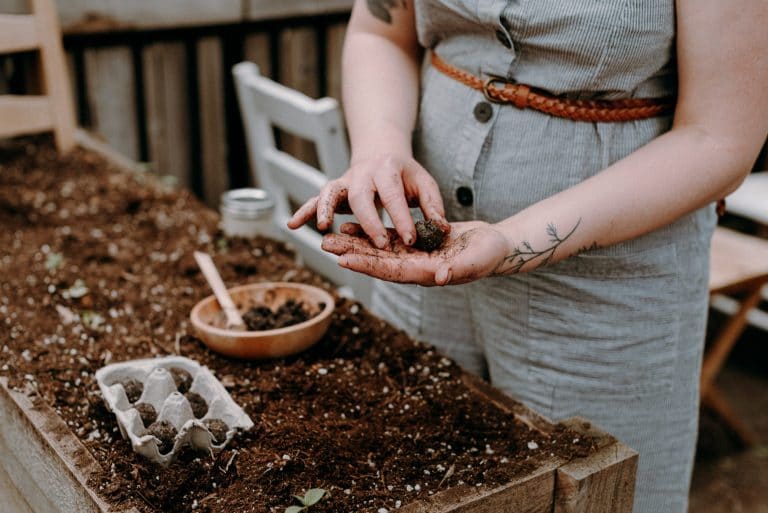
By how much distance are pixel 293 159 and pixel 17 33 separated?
0.96 m

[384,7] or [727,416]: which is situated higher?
[384,7]

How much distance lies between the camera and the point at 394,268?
1234mm

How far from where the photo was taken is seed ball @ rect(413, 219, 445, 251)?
1.30 m

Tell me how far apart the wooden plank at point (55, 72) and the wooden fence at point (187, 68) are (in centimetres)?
26

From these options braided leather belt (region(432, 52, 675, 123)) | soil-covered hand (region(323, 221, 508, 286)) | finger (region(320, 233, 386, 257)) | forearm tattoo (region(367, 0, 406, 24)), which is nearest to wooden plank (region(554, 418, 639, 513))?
soil-covered hand (region(323, 221, 508, 286))

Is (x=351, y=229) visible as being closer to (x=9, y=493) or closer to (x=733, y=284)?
(x=9, y=493)

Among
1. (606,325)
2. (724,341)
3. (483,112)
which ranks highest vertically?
(483,112)

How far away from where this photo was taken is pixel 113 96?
3.54 metres

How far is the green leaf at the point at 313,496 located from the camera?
118cm

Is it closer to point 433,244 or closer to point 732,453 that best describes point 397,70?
point 433,244

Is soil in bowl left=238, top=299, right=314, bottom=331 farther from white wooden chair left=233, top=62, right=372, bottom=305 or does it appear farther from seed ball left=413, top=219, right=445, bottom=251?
white wooden chair left=233, top=62, right=372, bottom=305

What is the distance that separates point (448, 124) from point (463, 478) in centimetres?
66

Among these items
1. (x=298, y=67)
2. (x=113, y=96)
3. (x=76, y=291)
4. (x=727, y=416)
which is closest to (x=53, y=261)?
(x=76, y=291)

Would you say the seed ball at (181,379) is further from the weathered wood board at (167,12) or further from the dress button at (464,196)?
the weathered wood board at (167,12)
